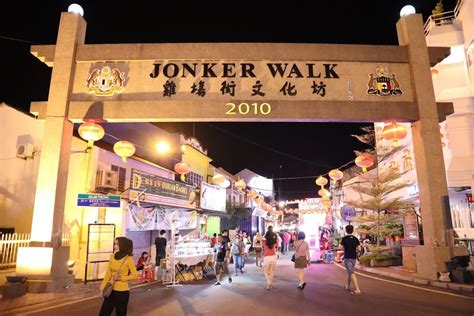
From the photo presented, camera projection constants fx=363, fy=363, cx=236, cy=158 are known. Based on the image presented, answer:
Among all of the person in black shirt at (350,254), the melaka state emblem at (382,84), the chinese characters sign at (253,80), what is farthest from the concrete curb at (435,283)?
the melaka state emblem at (382,84)

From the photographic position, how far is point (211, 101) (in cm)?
1277

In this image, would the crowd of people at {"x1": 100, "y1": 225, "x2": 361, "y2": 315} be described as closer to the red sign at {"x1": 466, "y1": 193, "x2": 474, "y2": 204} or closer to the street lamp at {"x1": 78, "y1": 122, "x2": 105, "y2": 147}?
the street lamp at {"x1": 78, "y1": 122, "x2": 105, "y2": 147}

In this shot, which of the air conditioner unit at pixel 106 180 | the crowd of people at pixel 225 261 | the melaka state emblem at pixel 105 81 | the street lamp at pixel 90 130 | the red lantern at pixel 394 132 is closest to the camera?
the crowd of people at pixel 225 261

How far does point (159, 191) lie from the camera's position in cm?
1973

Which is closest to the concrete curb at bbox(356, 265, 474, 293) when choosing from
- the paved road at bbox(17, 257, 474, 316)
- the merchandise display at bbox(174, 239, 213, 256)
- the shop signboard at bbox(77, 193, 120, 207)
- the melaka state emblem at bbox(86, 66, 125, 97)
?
the paved road at bbox(17, 257, 474, 316)

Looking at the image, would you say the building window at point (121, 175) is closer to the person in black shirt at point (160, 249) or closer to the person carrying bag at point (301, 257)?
the person in black shirt at point (160, 249)

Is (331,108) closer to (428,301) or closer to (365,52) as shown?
(365,52)

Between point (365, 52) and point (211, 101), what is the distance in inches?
238

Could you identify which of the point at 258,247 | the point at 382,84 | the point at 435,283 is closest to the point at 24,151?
the point at 258,247

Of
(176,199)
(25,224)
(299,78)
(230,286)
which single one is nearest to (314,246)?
(176,199)

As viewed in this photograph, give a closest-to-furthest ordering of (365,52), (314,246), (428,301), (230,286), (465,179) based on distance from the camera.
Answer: (428,301) → (230,286) → (365,52) → (465,179) → (314,246)

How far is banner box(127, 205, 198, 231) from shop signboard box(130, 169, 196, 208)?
596mm

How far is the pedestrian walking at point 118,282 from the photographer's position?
579 centimetres

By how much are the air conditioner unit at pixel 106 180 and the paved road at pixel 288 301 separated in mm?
5419
